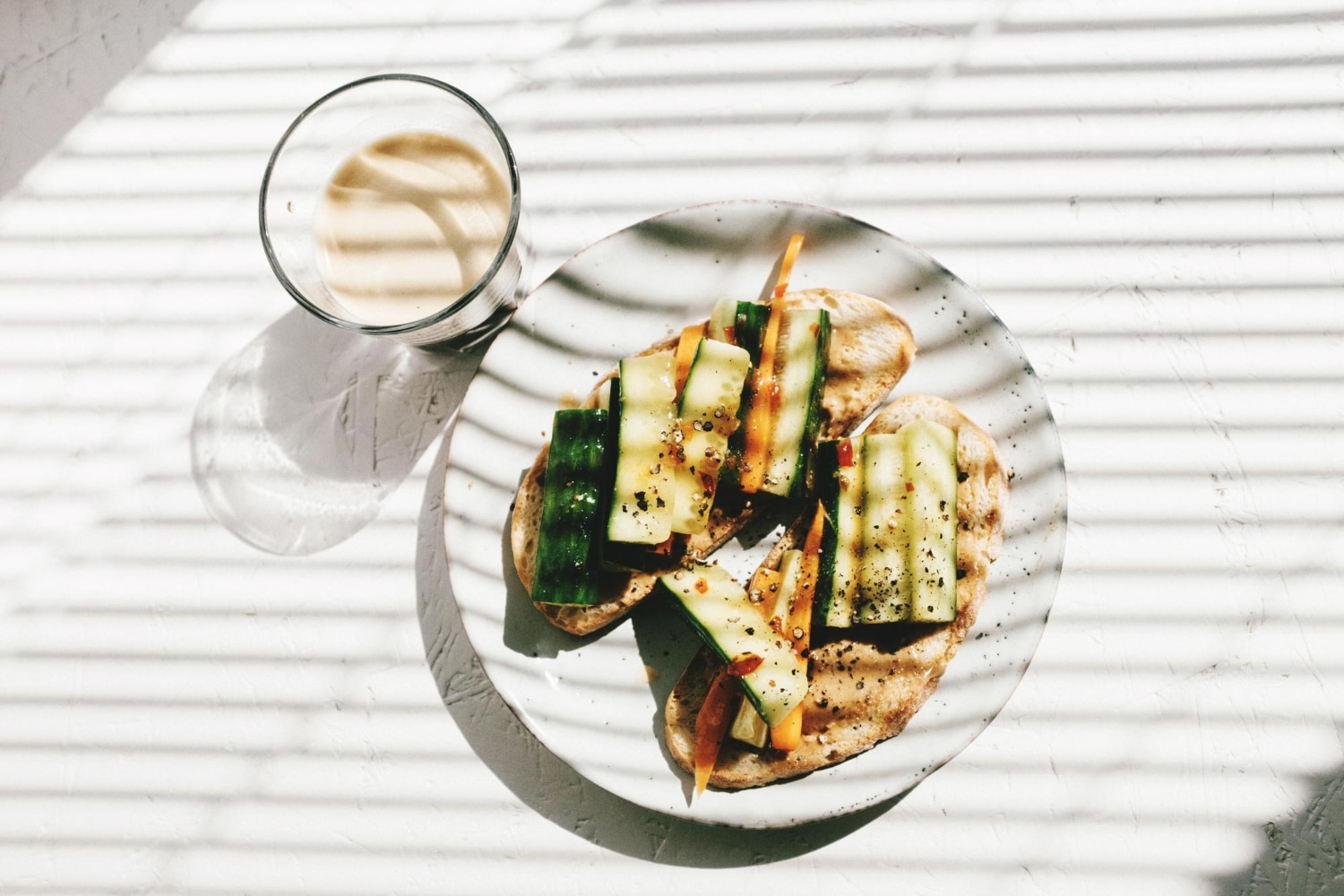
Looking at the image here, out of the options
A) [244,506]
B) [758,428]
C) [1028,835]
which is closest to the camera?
[758,428]

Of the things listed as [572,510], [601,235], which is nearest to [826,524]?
[572,510]

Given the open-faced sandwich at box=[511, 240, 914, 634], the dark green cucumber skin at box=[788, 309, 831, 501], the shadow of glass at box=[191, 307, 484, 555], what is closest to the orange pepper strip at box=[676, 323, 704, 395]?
the open-faced sandwich at box=[511, 240, 914, 634]

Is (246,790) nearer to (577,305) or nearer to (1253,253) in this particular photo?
(577,305)

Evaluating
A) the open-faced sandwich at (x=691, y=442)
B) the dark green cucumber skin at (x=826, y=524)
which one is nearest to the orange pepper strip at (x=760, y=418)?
the open-faced sandwich at (x=691, y=442)

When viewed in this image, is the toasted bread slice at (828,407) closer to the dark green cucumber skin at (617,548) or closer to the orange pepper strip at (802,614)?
the dark green cucumber skin at (617,548)

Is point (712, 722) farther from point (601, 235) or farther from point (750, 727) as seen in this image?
point (601, 235)

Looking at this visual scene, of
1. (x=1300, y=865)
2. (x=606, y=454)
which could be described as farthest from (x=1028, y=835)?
(x=606, y=454)

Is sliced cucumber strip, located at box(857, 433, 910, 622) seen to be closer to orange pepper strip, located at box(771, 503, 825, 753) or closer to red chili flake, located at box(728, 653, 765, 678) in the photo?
orange pepper strip, located at box(771, 503, 825, 753)
